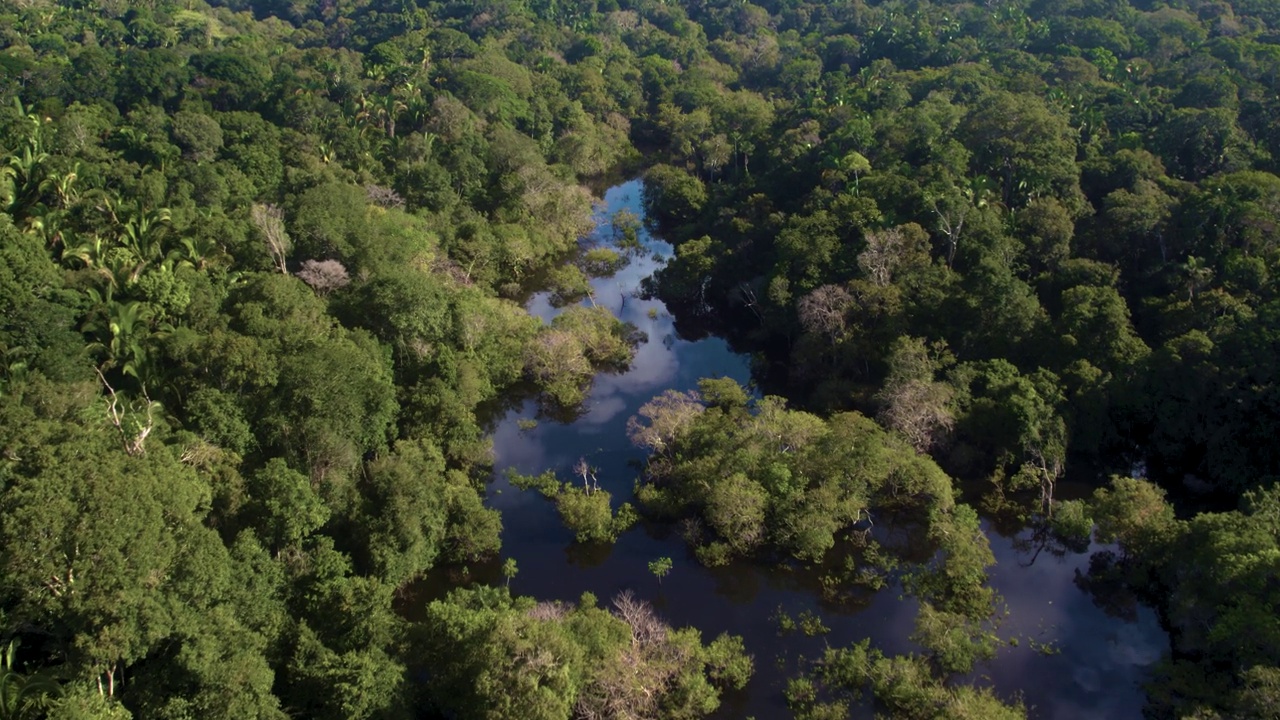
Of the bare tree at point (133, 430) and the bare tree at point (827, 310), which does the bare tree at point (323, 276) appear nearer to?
the bare tree at point (133, 430)

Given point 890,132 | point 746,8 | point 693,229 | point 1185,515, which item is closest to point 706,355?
point 693,229

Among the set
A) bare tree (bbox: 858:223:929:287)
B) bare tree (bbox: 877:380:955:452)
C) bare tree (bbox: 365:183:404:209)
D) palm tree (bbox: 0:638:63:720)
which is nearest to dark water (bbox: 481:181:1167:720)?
bare tree (bbox: 877:380:955:452)

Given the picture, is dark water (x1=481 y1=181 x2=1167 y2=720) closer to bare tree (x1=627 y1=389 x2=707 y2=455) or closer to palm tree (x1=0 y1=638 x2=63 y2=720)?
bare tree (x1=627 y1=389 x2=707 y2=455)

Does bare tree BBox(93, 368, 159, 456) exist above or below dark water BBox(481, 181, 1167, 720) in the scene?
above

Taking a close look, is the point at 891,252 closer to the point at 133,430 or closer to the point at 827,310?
the point at 827,310

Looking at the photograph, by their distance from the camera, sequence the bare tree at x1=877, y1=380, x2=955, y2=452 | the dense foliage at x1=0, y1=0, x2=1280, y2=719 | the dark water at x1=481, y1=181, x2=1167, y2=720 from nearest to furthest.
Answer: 1. the dense foliage at x1=0, y1=0, x2=1280, y2=719
2. the dark water at x1=481, y1=181, x2=1167, y2=720
3. the bare tree at x1=877, y1=380, x2=955, y2=452

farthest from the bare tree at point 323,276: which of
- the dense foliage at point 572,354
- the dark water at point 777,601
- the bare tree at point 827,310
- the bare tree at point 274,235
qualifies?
the bare tree at point 827,310

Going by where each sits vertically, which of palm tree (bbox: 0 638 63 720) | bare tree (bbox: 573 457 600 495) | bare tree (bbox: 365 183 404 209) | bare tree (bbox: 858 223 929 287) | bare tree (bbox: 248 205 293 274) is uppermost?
bare tree (bbox: 858 223 929 287)

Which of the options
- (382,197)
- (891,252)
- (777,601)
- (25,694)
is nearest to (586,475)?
(777,601)
